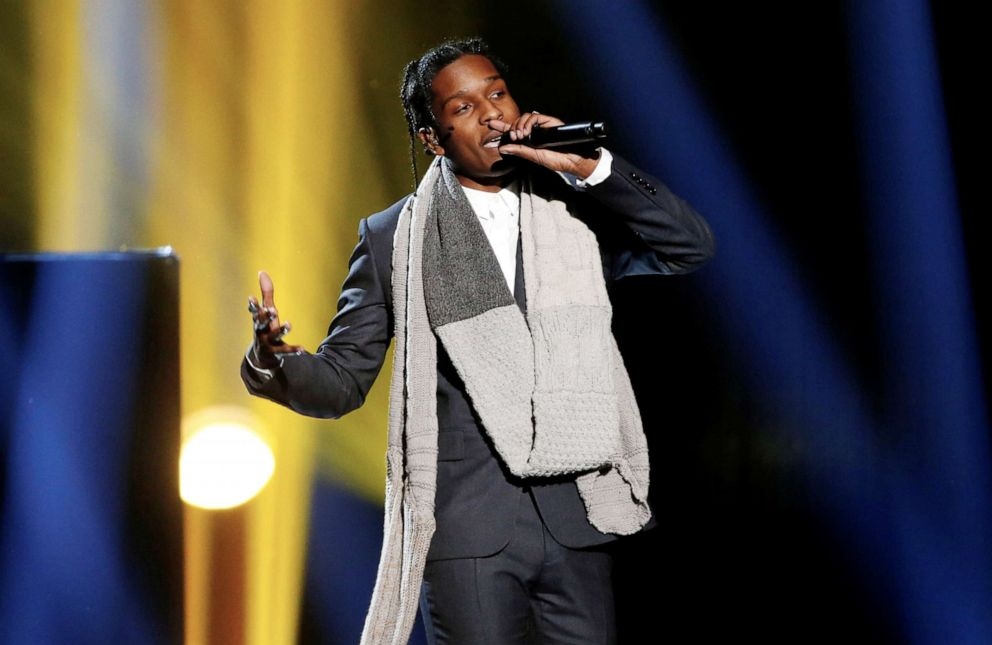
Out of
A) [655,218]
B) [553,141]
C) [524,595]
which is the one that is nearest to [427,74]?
[553,141]

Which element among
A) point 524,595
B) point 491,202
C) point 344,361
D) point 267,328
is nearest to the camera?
point 267,328

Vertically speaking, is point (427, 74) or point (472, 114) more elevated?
point (427, 74)

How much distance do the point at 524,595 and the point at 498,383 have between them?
1.09ft

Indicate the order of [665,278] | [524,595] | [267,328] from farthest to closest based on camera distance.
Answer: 1. [665,278]
2. [524,595]
3. [267,328]

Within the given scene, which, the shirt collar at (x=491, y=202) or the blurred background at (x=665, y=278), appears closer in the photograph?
the shirt collar at (x=491, y=202)

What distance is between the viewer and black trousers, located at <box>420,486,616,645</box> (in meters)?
1.79

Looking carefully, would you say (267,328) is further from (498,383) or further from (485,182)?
(485,182)

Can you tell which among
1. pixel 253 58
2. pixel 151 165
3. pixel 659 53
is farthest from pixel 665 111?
pixel 151 165

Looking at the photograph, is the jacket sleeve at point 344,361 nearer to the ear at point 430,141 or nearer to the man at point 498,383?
the man at point 498,383

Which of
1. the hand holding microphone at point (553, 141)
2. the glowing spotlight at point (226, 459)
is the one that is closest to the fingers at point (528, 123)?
the hand holding microphone at point (553, 141)

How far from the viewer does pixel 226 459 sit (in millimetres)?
3516

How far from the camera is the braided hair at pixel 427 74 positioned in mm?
2131

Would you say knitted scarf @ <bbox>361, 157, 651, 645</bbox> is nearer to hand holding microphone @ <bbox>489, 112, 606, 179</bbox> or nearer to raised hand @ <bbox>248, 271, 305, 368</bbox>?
hand holding microphone @ <bbox>489, 112, 606, 179</bbox>

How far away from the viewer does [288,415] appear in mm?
3553
